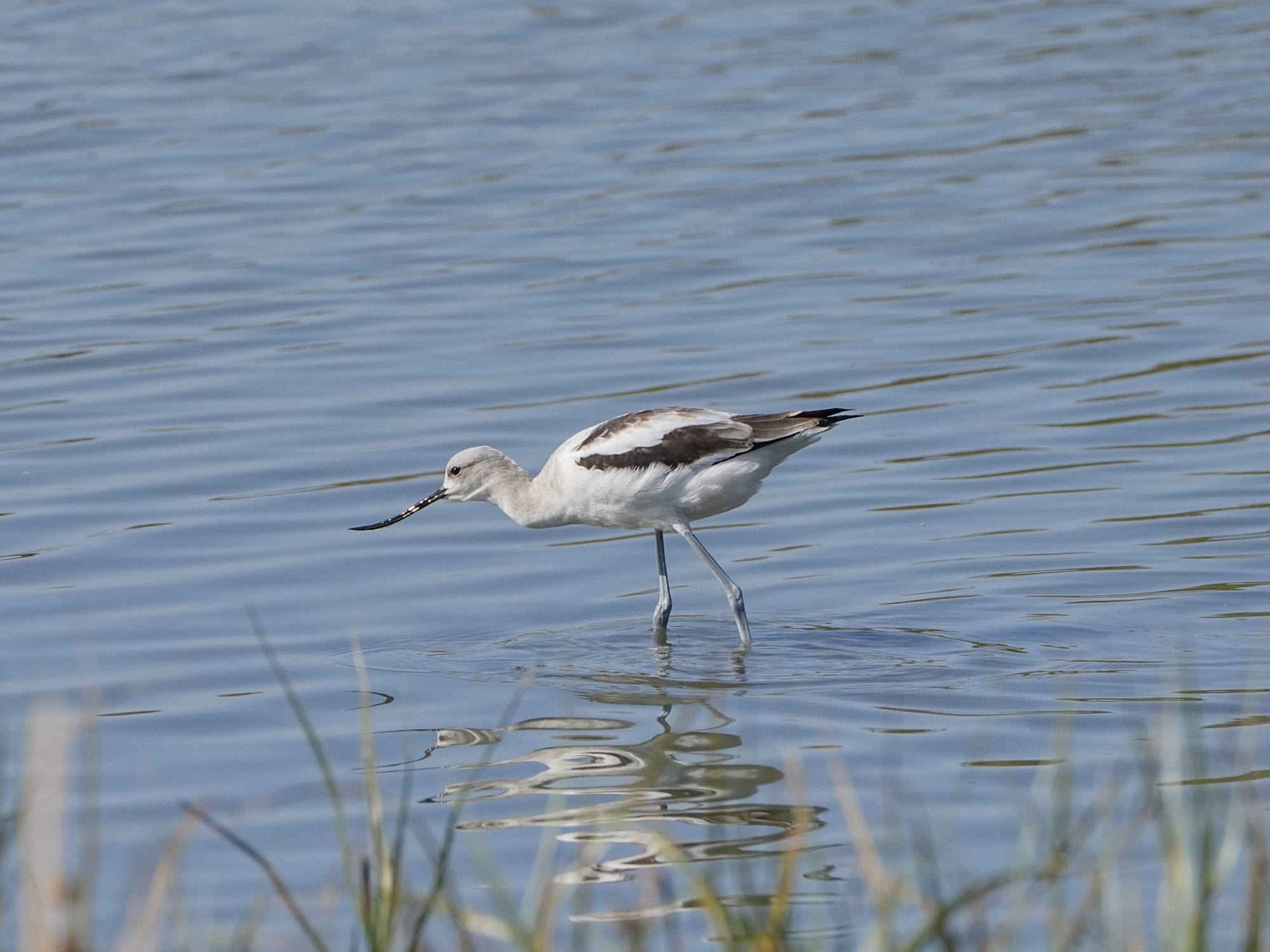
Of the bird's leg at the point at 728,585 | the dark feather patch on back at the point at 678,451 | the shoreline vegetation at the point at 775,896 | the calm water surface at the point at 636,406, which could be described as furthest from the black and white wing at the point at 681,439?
the shoreline vegetation at the point at 775,896

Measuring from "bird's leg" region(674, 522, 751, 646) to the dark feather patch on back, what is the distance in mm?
410

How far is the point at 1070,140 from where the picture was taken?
17984mm

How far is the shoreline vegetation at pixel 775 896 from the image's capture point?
389 centimetres

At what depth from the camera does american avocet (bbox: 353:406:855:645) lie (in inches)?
337

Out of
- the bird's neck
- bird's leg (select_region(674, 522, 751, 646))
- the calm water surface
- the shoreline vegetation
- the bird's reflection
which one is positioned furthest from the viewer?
the bird's neck

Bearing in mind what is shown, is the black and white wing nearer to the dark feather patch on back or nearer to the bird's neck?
the dark feather patch on back

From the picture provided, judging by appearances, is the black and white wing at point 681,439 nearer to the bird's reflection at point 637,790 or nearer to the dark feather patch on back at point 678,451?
the dark feather patch on back at point 678,451

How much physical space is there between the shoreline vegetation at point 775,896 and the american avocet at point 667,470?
282cm

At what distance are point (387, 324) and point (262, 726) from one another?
21.7ft

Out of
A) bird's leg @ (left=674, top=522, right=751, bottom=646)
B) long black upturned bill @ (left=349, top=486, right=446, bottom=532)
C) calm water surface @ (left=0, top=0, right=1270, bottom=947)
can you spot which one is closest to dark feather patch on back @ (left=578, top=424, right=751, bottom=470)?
bird's leg @ (left=674, top=522, right=751, bottom=646)

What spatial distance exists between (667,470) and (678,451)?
9 cm

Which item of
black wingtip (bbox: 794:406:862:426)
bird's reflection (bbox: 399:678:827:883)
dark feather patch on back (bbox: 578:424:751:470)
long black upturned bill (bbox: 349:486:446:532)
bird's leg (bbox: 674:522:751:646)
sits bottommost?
bird's reflection (bbox: 399:678:827:883)

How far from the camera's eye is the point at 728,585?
343 inches

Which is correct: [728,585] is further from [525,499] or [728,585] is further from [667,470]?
[525,499]
